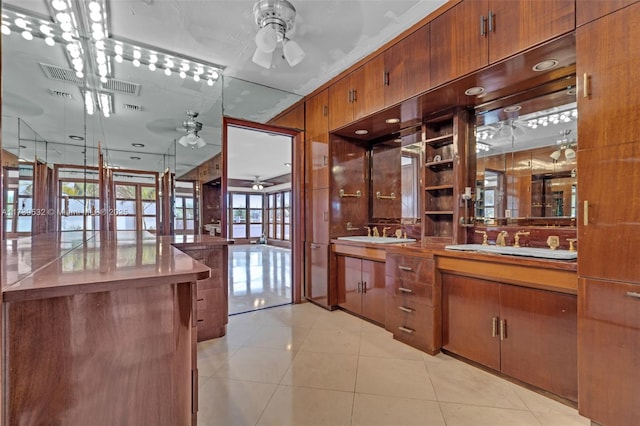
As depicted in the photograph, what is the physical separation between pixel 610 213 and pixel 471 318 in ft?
3.66

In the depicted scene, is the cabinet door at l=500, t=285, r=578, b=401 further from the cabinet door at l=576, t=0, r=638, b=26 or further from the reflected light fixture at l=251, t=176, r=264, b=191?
the reflected light fixture at l=251, t=176, r=264, b=191

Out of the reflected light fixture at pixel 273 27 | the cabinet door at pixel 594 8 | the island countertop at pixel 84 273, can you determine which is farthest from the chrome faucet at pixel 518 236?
the island countertop at pixel 84 273

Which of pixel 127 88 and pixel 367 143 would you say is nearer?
pixel 127 88

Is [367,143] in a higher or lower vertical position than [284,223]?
higher

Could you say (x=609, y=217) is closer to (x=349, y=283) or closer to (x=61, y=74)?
(x=349, y=283)

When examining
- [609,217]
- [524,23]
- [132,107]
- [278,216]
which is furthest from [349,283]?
[278,216]

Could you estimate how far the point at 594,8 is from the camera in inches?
63.0

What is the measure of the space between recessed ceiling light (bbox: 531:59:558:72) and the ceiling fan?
3114mm

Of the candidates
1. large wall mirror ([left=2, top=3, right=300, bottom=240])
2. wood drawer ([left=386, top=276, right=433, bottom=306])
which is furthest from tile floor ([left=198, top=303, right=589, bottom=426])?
large wall mirror ([left=2, top=3, right=300, bottom=240])

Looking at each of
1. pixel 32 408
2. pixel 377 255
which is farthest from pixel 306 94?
pixel 32 408

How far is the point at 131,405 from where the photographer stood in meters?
1.07

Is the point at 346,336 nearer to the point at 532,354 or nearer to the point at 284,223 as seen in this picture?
the point at 532,354

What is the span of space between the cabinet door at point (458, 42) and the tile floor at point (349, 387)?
7.20 feet

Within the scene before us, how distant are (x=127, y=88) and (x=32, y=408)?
3.09 meters
